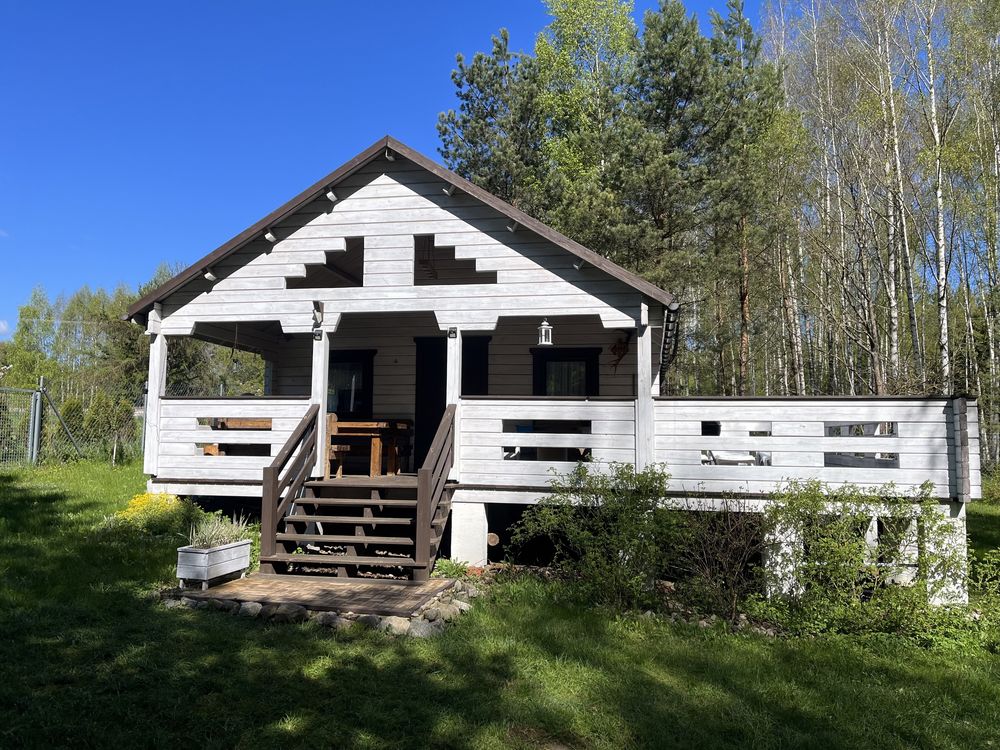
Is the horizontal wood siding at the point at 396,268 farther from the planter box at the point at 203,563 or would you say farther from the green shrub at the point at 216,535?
the planter box at the point at 203,563

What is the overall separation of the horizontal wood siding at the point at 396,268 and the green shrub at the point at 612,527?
2034 millimetres

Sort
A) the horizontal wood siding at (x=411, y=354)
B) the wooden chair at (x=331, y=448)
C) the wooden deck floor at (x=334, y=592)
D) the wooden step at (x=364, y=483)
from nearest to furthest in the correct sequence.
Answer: the wooden deck floor at (x=334, y=592) < the wooden step at (x=364, y=483) < the wooden chair at (x=331, y=448) < the horizontal wood siding at (x=411, y=354)

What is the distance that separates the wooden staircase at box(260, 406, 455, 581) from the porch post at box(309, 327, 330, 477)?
8cm

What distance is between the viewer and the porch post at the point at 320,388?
339 inches

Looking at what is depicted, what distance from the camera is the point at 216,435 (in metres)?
8.92

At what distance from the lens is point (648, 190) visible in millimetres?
17250

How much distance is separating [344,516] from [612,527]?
3240 millimetres

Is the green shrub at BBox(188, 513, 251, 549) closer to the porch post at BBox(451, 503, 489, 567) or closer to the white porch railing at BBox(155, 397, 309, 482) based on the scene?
the white porch railing at BBox(155, 397, 309, 482)

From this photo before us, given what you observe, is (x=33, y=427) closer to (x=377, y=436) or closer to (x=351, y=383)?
(x=351, y=383)

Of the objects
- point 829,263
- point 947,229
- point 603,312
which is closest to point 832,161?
point 829,263

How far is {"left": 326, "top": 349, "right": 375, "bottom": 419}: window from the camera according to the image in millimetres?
11609

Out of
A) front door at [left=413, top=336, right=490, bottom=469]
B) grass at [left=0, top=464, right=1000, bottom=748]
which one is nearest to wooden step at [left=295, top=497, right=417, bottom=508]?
grass at [left=0, top=464, right=1000, bottom=748]

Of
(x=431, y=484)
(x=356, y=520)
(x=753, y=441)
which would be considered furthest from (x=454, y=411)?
(x=753, y=441)

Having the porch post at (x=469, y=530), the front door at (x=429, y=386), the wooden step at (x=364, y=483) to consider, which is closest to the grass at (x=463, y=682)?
the porch post at (x=469, y=530)
